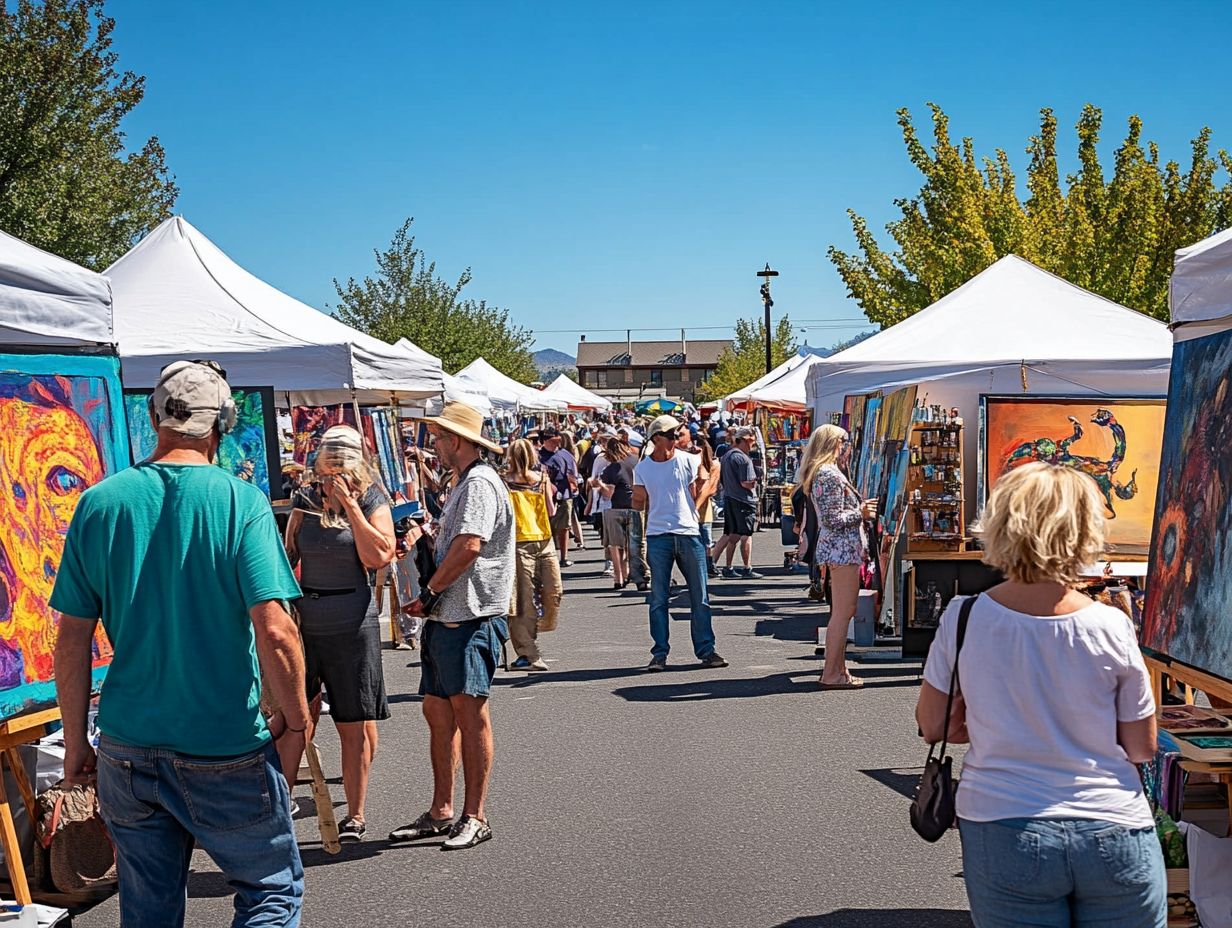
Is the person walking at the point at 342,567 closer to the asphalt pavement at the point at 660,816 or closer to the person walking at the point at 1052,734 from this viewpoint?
the asphalt pavement at the point at 660,816

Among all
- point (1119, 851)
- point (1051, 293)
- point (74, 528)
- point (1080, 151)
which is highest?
point (1080, 151)

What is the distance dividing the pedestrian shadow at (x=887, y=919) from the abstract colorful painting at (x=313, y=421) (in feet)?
29.2

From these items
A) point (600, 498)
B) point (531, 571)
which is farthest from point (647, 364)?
point (531, 571)

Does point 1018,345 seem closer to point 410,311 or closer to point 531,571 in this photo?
point 531,571

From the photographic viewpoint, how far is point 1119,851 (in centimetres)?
323

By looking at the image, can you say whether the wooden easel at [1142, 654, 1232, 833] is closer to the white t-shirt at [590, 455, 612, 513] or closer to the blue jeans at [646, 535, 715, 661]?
the blue jeans at [646, 535, 715, 661]

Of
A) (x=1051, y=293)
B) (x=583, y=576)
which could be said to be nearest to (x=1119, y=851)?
(x=1051, y=293)

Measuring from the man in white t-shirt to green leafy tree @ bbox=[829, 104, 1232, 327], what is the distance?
1435 centimetres

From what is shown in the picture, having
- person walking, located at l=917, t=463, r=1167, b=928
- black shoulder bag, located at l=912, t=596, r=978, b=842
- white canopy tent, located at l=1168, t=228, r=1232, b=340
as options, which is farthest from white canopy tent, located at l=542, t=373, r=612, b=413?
person walking, located at l=917, t=463, r=1167, b=928

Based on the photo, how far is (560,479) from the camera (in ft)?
67.9

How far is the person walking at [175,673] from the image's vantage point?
3.67 meters

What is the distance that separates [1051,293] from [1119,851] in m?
10.1

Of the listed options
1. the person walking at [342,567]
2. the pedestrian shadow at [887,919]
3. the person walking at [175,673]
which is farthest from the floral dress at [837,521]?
the person walking at [175,673]

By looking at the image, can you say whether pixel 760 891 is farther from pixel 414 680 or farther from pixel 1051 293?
pixel 1051 293
